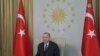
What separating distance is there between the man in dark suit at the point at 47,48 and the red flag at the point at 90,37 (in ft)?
2.13

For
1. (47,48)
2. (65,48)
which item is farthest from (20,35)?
(65,48)

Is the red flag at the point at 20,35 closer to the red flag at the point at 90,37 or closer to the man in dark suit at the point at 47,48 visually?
the man in dark suit at the point at 47,48

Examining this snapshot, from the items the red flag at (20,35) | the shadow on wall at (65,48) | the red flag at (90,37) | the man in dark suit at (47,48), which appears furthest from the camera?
the shadow on wall at (65,48)

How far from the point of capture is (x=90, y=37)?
5461mm

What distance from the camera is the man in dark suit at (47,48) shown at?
18.3 ft

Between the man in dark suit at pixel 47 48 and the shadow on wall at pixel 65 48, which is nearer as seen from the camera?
the man in dark suit at pixel 47 48

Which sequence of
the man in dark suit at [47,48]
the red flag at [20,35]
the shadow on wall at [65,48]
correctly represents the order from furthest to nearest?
the shadow on wall at [65,48]
the red flag at [20,35]
the man in dark suit at [47,48]

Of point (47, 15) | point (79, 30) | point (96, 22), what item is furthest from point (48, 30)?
point (96, 22)

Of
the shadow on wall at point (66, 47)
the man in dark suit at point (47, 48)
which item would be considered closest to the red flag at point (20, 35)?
the man in dark suit at point (47, 48)

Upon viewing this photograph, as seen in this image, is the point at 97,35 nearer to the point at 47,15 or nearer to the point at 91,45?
the point at 91,45

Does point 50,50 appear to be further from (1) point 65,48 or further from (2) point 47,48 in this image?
(1) point 65,48

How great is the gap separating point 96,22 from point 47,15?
120cm

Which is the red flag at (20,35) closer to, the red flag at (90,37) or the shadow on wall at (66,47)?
the shadow on wall at (66,47)

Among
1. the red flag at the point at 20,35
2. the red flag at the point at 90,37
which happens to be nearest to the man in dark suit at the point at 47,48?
the red flag at the point at 20,35
